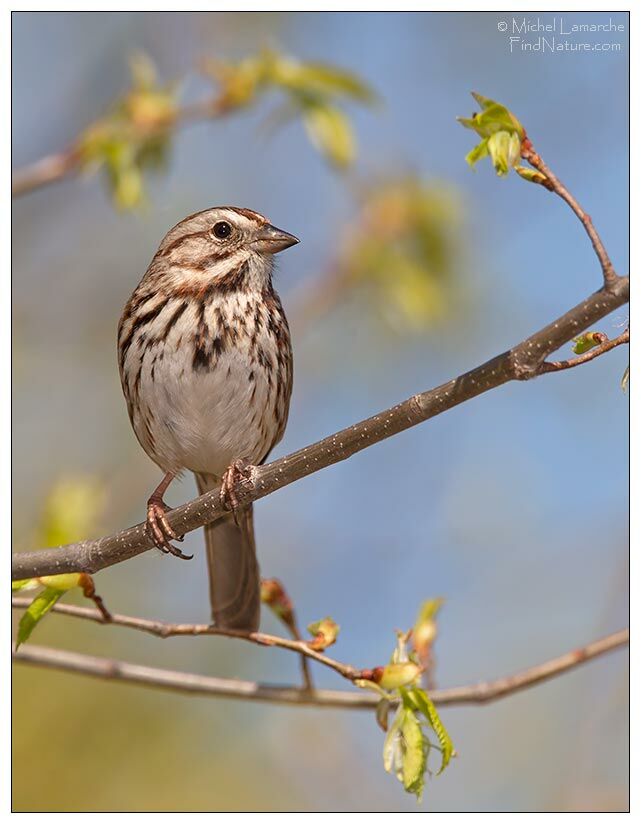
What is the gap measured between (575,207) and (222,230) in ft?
7.04

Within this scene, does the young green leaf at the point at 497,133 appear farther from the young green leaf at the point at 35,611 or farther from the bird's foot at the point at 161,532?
the young green leaf at the point at 35,611

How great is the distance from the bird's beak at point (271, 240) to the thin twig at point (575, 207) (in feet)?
5.37

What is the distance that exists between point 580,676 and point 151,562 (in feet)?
8.19

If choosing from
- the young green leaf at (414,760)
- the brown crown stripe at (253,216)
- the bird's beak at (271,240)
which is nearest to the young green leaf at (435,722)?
the young green leaf at (414,760)

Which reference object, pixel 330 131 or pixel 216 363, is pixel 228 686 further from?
Result: pixel 330 131

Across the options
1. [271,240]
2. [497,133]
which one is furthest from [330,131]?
[497,133]

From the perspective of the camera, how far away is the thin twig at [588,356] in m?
2.26

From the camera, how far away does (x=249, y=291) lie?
13.3 feet

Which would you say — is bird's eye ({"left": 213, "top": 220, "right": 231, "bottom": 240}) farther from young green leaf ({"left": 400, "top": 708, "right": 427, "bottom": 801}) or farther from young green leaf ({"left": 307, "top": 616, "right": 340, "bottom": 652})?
young green leaf ({"left": 400, "top": 708, "right": 427, "bottom": 801})

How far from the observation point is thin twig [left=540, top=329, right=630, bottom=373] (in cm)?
226

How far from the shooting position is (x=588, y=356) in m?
2.26

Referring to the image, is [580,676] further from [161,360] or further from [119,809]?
[161,360]

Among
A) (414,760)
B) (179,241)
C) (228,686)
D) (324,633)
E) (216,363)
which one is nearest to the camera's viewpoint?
(414,760)

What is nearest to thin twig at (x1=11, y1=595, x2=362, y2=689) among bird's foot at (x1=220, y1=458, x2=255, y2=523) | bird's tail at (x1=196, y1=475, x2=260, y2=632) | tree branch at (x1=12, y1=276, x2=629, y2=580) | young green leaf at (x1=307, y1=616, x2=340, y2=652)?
young green leaf at (x1=307, y1=616, x2=340, y2=652)
